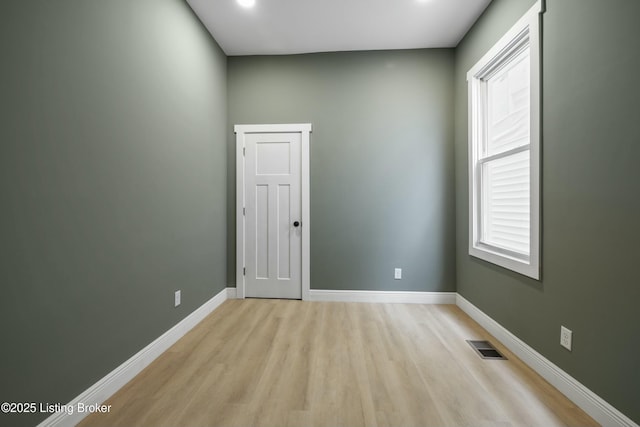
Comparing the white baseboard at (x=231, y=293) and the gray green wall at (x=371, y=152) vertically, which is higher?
the gray green wall at (x=371, y=152)

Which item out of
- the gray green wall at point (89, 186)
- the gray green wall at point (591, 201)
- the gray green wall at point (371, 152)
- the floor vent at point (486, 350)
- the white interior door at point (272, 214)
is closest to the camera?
the gray green wall at point (89, 186)

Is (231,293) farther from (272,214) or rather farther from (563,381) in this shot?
(563,381)

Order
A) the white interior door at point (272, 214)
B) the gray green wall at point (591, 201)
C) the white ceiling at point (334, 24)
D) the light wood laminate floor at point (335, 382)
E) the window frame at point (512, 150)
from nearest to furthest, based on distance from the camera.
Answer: the gray green wall at point (591, 201) < the light wood laminate floor at point (335, 382) < the window frame at point (512, 150) < the white ceiling at point (334, 24) < the white interior door at point (272, 214)

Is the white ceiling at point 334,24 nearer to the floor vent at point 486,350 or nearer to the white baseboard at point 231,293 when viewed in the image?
the white baseboard at point 231,293

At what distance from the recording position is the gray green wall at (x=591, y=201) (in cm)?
131

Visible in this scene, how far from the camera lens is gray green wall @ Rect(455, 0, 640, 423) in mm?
1312

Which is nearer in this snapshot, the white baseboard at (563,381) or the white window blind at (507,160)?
the white baseboard at (563,381)

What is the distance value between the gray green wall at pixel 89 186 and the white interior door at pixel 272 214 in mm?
905

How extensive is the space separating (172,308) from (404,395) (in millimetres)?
1846

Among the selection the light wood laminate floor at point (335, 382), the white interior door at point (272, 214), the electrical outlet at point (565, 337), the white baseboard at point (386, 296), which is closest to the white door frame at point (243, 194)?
the white interior door at point (272, 214)

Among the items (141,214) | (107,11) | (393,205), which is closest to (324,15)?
(107,11)

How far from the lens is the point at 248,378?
181 cm

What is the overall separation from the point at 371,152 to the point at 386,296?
5.59 ft

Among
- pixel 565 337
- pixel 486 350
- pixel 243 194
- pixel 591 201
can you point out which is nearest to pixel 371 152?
pixel 243 194
